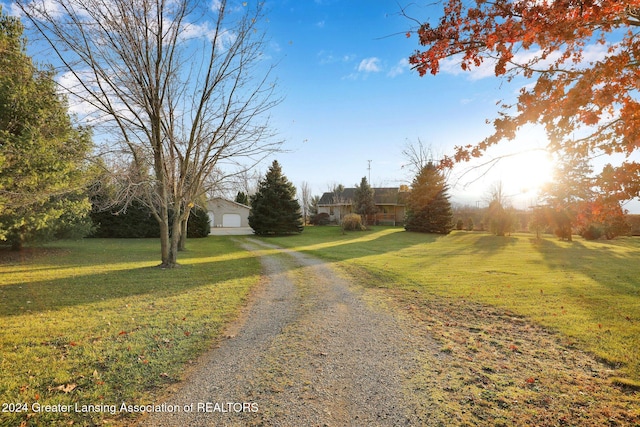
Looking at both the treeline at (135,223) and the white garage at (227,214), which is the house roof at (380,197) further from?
the treeline at (135,223)

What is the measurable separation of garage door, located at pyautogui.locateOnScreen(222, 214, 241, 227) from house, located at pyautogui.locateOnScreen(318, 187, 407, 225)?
1203 cm

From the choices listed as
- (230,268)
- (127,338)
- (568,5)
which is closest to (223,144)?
(230,268)

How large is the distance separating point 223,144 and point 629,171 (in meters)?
10.9

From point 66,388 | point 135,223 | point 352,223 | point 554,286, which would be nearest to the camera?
point 66,388

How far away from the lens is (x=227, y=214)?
40.4m

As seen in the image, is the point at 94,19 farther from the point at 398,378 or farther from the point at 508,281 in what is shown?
the point at 508,281

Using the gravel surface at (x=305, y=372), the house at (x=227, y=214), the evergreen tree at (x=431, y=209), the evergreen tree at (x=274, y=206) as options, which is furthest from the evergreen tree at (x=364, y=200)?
the gravel surface at (x=305, y=372)

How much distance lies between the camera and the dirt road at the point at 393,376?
2.85 metres

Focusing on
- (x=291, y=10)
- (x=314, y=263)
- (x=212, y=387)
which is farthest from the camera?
(x=314, y=263)

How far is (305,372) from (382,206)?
123 ft

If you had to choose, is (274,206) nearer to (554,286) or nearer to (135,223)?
(135,223)

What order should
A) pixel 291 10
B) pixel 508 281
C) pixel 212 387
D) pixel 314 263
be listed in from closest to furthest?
pixel 212 387 < pixel 291 10 < pixel 508 281 < pixel 314 263

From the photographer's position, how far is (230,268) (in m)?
11.3

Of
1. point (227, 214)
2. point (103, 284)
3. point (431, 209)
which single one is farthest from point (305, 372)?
point (227, 214)
